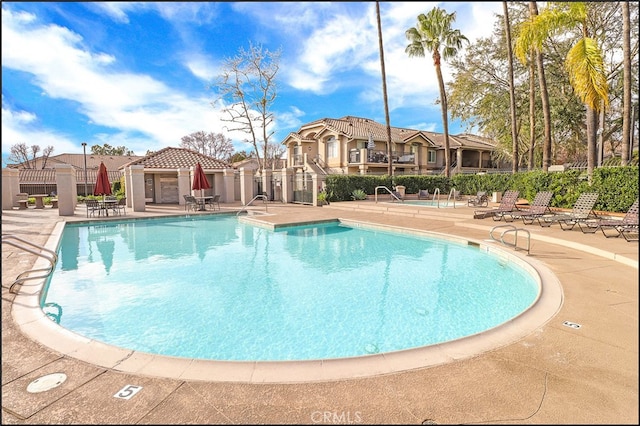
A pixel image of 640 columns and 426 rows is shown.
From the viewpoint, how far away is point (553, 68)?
21.8m

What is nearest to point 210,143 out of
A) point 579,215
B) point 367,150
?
point 367,150

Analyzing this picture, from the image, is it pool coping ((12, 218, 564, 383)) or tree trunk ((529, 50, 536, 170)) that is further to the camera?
tree trunk ((529, 50, 536, 170))

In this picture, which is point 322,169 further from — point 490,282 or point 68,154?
point 68,154

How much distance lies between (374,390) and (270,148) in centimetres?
5760

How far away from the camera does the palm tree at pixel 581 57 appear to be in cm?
1171

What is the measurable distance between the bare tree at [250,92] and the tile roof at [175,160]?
4352 mm

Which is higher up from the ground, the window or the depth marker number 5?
the window

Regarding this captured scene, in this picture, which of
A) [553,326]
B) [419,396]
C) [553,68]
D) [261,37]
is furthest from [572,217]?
[553,68]

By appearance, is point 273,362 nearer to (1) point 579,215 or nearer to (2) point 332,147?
(1) point 579,215

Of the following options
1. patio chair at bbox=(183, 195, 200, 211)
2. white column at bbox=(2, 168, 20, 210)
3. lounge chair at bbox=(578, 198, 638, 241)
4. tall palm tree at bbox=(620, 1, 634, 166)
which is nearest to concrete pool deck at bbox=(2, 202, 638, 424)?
lounge chair at bbox=(578, 198, 638, 241)

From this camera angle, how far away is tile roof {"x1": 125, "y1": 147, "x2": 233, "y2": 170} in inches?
A: 1004

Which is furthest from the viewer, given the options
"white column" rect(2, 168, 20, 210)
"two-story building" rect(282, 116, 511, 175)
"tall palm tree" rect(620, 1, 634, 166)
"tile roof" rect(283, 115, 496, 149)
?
"tile roof" rect(283, 115, 496, 149)

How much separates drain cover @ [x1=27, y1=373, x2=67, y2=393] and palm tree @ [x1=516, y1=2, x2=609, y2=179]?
15.8m

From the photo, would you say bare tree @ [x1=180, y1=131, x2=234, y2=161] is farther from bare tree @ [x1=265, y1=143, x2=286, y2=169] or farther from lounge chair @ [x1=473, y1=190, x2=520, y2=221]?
lounge chair @ [x1=473, y1=190, x2=520, y2=221]
